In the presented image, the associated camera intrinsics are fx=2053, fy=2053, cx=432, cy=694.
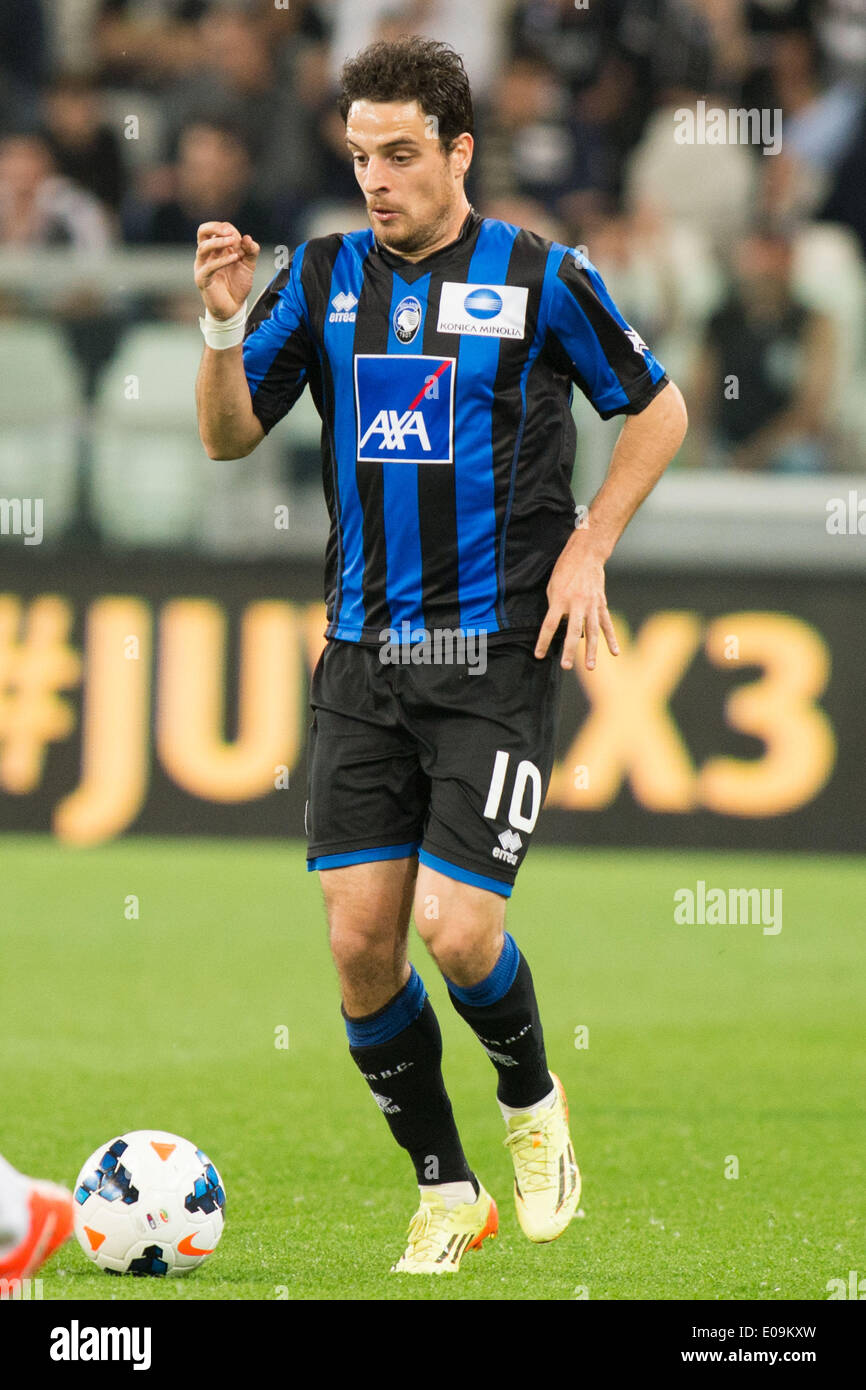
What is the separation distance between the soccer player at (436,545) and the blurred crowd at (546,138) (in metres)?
6.65

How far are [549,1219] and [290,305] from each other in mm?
2067

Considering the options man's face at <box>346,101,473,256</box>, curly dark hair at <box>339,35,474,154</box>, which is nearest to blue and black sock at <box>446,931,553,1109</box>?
man's face at <box>346,101,473,256</box>

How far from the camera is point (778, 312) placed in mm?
10930

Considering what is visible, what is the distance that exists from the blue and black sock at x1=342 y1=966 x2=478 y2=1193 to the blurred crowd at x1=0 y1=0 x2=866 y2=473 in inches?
274

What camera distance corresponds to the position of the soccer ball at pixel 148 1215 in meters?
4.18

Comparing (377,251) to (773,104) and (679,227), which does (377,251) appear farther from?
(773,104)

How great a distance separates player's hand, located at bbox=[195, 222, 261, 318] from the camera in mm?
4168

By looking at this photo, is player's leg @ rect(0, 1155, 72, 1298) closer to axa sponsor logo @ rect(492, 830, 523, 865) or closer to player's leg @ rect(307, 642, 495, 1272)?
player's leg @ rect(307, 642, 495, 1272)

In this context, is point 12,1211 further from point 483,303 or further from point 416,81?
point 416,81

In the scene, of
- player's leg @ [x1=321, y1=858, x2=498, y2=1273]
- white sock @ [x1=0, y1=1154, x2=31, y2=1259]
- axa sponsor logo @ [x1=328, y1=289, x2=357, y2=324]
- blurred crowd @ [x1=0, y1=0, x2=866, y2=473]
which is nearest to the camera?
white sock @ [x1=0, y1=1154, x2=31, y2=1259]

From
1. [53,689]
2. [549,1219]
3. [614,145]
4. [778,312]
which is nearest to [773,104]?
[614,145]

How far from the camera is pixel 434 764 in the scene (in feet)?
14.1

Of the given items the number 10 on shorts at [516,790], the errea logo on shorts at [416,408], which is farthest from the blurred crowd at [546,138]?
the number 10 on shorts at [516,790]

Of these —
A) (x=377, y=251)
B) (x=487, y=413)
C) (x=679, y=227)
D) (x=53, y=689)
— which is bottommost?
(x=53, y=689)
